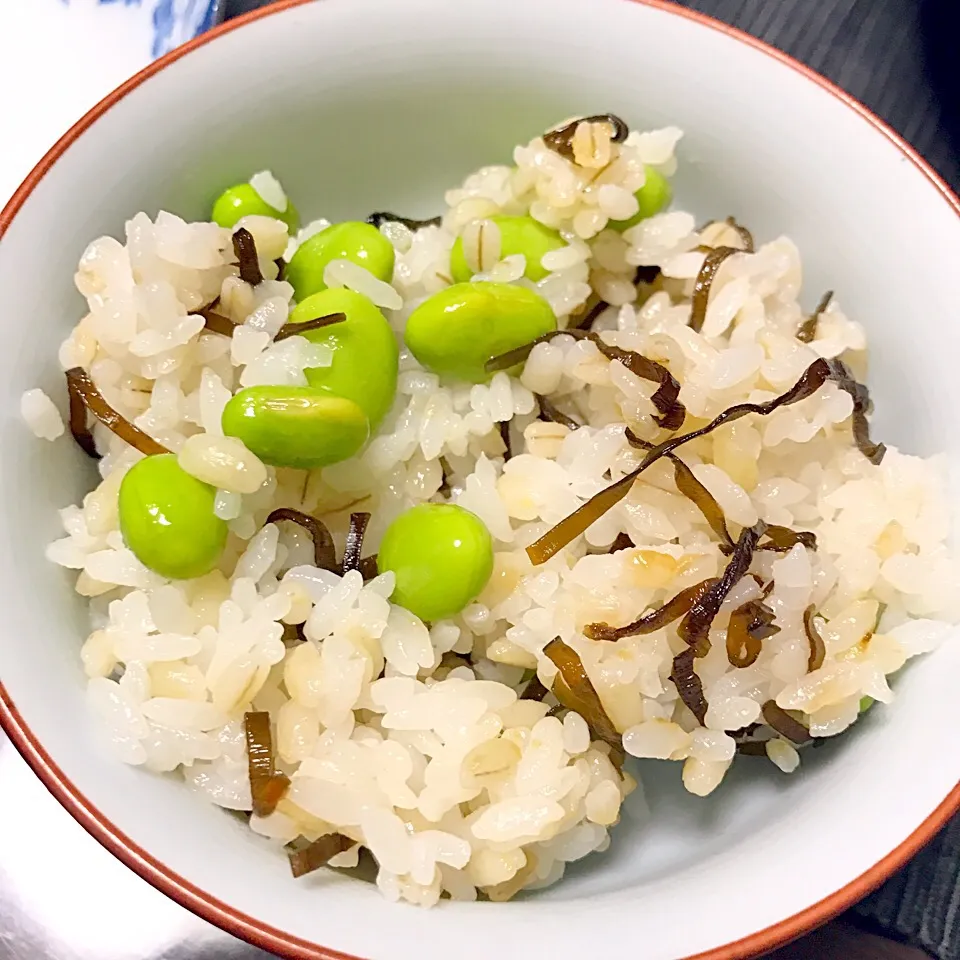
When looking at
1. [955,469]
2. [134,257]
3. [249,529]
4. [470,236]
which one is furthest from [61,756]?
[955,469]

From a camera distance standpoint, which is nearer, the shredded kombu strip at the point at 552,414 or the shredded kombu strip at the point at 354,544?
the shredded kombu strip at the point at 354,544

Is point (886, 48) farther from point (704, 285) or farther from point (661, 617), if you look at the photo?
point (661, 617)

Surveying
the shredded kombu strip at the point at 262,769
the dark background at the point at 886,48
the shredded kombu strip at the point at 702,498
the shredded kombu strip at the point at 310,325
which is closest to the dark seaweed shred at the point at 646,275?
the shredded kombu strip at the point at 702,498

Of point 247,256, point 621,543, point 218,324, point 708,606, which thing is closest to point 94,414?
point 218,324

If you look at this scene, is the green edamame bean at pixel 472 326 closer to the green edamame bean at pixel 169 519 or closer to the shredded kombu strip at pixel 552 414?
the shredded kombu strip at pixel 552 414

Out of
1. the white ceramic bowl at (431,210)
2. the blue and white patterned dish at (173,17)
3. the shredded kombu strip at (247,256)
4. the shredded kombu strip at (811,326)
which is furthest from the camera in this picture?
the blue and white patterned dish at (173,17)
